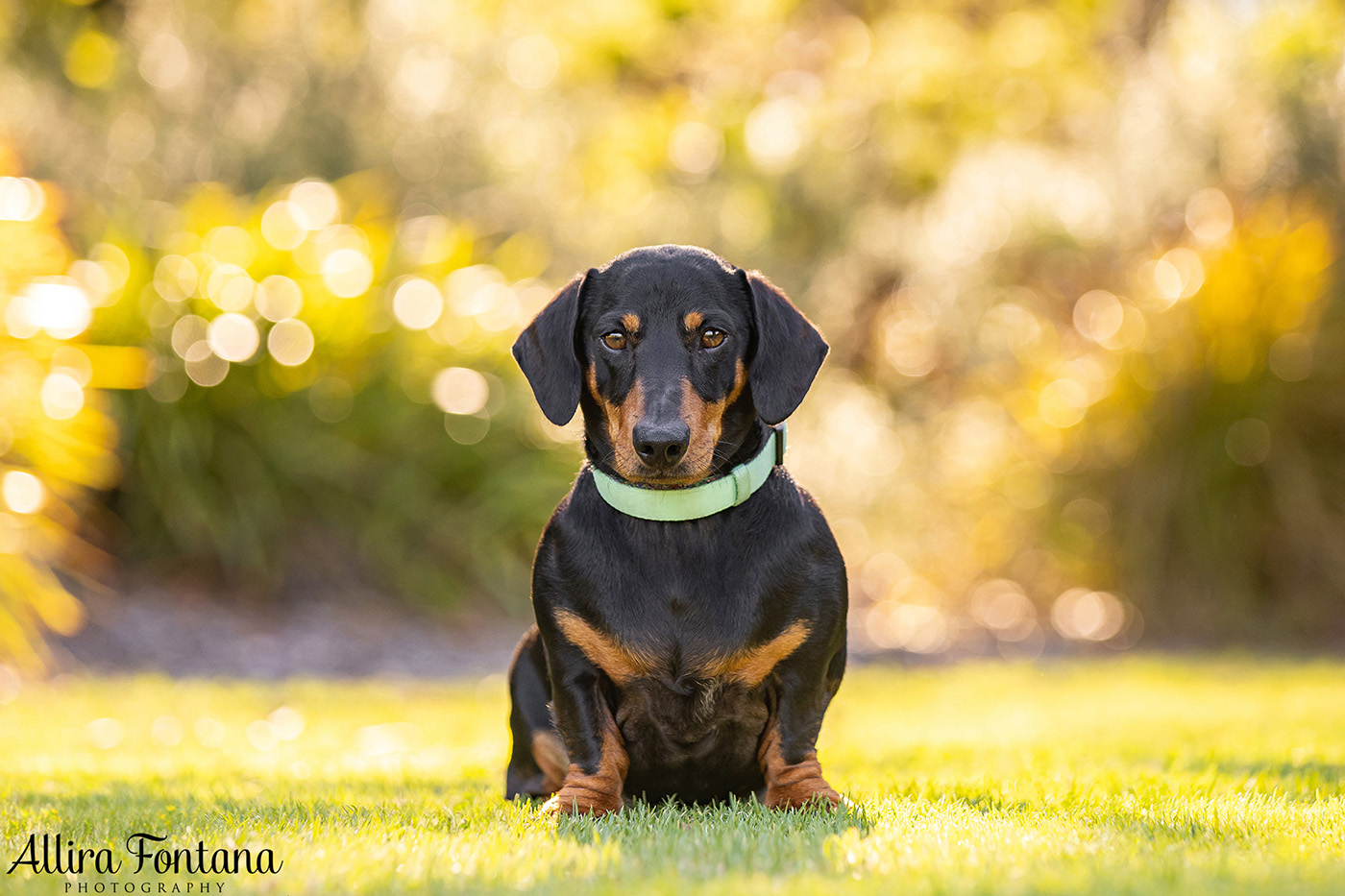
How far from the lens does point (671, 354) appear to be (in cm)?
306

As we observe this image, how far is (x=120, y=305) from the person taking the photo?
8.03 metres

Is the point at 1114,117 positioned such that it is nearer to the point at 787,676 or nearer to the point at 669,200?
the point at 669,200

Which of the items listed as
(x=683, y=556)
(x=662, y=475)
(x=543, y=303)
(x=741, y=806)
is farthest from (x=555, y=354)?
(x=543, y=303)

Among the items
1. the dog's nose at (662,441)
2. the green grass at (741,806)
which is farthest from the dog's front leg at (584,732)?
the dog's nose at (662,441)

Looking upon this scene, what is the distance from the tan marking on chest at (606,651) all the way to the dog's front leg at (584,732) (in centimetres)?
2

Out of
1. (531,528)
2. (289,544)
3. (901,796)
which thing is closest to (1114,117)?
(531,528)

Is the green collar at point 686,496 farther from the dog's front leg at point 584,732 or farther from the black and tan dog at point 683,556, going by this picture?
the dog's front leg at point 584,732

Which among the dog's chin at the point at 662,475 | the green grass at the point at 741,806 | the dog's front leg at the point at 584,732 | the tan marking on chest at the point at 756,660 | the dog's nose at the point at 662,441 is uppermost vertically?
the dog's nose at the point at 662,441

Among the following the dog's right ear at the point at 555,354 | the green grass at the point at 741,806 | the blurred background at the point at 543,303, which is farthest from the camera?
the blurred background at the point at 543,303

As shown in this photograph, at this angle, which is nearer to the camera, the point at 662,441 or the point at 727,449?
the point at 662,441

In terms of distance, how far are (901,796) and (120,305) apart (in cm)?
656

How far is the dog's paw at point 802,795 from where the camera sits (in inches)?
117

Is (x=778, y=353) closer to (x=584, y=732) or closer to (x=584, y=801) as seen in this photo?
(x=584, y=732)

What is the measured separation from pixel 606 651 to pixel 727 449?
58 cm
